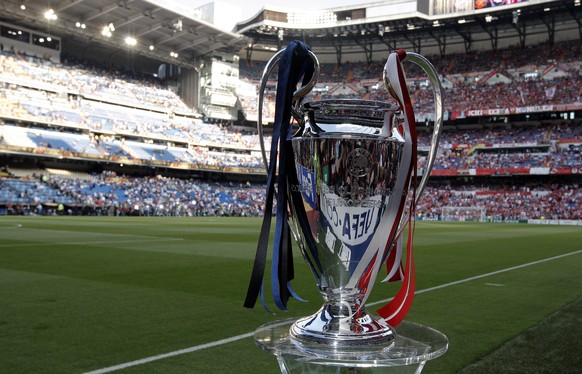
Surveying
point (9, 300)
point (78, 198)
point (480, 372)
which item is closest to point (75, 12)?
point (78, 198)

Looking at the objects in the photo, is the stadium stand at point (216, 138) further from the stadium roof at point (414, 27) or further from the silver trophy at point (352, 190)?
the silver trophy at point (352, 190)

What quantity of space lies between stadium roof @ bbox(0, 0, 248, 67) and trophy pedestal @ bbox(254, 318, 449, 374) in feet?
161

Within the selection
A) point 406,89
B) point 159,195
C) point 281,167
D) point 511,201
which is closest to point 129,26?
point 159,195

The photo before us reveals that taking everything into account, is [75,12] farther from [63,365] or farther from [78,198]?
[63,365]

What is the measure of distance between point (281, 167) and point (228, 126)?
61920mm

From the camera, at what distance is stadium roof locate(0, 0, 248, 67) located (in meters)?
45.8

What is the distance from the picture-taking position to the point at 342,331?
1808 millimetres

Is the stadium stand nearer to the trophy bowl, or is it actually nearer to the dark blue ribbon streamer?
the dark blue ribbon streamer

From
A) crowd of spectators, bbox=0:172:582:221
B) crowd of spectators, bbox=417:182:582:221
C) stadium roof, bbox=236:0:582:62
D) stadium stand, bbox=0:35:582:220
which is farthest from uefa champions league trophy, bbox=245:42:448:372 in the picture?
stadium roof, bbox=236:0:582:62

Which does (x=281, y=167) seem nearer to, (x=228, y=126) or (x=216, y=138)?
(x=216, y=138)

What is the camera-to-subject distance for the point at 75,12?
47.6 m

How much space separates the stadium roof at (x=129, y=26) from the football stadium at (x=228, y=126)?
7.9 inches

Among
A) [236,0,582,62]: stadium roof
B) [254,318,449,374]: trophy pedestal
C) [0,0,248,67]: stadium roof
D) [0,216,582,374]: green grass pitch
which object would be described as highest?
[236,0,582,62]: stadium roof

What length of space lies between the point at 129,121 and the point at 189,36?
35.0 feet
